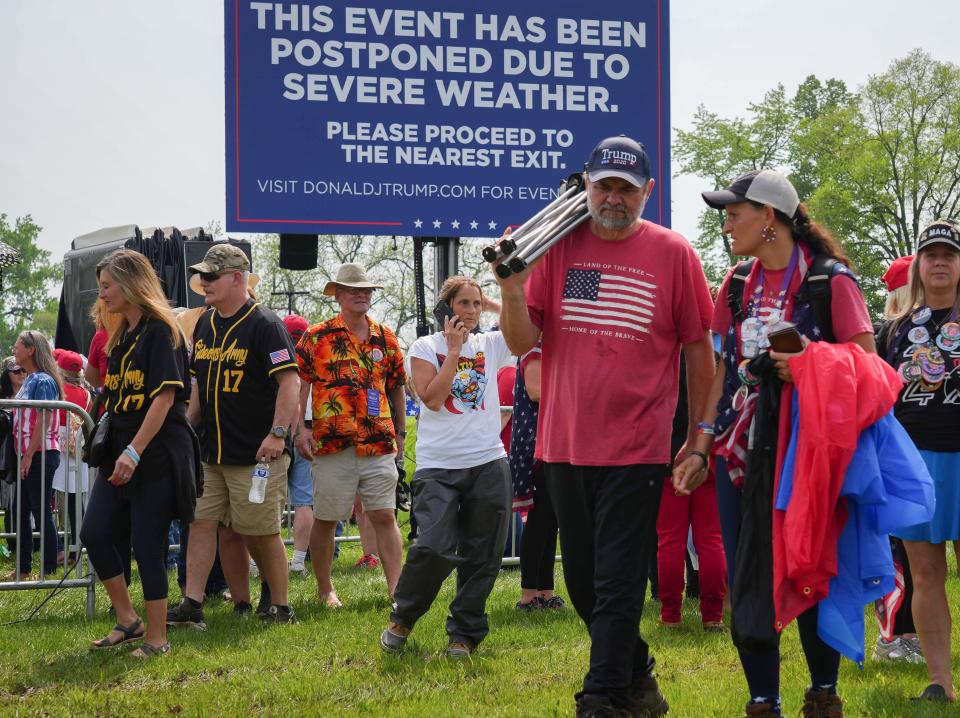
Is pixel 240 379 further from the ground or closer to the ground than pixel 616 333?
closer to the ground

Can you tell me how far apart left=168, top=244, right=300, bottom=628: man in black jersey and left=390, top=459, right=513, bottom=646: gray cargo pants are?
3.21 ft

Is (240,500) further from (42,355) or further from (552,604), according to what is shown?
(42,355)

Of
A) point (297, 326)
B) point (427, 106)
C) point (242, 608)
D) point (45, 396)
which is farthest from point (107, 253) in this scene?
point (242, 608)

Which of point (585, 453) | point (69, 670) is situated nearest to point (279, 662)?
point (69, 670)

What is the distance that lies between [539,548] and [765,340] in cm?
361

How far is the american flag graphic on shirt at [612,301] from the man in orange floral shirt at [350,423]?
3.36 metres

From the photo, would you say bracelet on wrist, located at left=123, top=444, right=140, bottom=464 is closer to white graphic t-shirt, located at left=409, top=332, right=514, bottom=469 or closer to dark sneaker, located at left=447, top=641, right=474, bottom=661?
white graphic t-shirt, located at left=409, top=332, right=514, bottom=469

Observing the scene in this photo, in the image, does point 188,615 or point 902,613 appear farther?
point 188,615

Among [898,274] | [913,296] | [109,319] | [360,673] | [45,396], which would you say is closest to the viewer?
[913,296]

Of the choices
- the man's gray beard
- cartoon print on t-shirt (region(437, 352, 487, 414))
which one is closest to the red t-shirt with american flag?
the man's gray beard

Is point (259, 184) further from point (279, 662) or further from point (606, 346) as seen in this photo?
point (606, 346)

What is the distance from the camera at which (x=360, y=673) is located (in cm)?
546

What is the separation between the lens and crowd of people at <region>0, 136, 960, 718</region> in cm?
380

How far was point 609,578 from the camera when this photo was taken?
417cm
